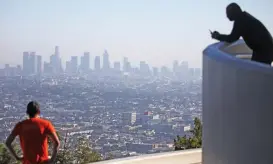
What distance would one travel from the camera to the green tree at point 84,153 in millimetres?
7715

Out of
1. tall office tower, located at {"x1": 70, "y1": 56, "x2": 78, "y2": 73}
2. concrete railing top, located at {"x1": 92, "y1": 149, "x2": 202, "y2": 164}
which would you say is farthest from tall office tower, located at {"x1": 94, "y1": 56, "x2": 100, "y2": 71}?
concrete railing top, located at {"x1": 92, "y1": 149, "x2": 202, "y2": 164}

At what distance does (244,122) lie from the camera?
3570 millimetres

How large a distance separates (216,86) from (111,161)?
2.47 meters

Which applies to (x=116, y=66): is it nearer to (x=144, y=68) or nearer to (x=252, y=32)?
(x=144, y=68)

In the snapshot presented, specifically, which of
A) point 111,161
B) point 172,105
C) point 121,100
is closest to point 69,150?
point 111,161

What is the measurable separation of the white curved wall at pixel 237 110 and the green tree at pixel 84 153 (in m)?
3.54

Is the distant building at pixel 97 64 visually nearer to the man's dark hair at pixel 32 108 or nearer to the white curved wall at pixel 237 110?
the man's dark hair at pixel 32 108

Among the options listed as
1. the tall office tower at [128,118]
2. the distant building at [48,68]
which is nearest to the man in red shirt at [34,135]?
the tall office tower at [128,118]

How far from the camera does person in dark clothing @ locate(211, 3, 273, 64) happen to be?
14.6ft

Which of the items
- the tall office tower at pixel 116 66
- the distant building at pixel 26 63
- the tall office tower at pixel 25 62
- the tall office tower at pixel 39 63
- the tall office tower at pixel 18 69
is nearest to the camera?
the tall office tower at pixel 18 69

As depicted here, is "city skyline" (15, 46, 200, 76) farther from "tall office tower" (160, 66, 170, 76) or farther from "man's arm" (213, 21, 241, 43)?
"man's arm" (213, 21, 241, 43)

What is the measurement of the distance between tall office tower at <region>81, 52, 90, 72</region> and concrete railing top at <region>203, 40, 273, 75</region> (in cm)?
3540

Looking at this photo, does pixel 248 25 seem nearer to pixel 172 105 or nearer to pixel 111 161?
pixel 111 161

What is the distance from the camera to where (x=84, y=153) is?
28.8ft
